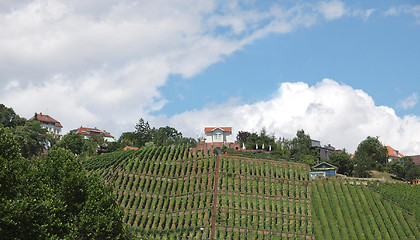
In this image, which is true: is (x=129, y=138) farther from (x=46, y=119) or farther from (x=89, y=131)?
(x=46, y=119)

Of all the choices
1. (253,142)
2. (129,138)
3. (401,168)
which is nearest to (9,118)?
(129,138)

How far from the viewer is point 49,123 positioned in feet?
605

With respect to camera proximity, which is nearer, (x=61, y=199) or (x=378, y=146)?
(x=61, y=199)

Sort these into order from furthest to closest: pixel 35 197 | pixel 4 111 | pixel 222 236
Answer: pixel 4 111 → pixel 222 236 → pixel 35 197

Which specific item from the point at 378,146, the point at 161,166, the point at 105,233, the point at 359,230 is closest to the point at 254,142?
the point at 378,146

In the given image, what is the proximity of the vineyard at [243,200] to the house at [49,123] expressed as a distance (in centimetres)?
9977

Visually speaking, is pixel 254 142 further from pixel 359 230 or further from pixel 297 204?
pixel 359 230

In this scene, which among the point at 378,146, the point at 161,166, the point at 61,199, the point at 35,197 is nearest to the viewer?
the point at 35,197

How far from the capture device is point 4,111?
423 ft

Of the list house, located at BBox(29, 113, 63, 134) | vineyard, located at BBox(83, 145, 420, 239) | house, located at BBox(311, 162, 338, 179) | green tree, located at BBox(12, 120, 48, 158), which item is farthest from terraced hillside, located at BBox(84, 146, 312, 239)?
house, located at BBox(29, 113, 63, 134)

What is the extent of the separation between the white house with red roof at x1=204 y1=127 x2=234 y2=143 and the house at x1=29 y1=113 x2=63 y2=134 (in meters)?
83.5

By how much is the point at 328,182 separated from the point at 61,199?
201 feet

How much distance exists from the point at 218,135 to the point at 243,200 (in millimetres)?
51850

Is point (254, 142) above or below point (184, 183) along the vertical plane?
above
